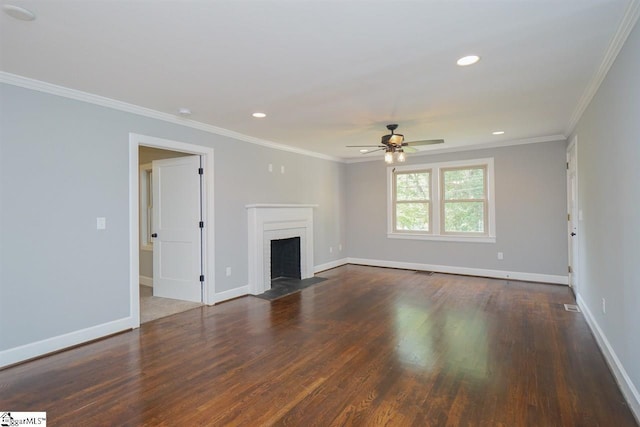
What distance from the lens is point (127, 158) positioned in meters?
3.59

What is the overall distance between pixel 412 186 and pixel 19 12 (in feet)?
20.5

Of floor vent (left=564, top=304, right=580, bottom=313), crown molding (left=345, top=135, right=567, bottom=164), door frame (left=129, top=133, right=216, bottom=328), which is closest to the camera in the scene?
door frame (left=129, top=133, right=216, bottom=328)

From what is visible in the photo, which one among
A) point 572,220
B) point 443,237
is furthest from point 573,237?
point 443,237

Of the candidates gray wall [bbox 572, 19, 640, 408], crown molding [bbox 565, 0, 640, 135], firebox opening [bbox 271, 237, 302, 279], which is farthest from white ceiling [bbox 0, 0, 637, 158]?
firebox opening [bbox 271, 237, 302, 279]

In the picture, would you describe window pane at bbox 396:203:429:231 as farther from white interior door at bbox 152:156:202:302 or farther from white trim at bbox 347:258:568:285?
white interior door at bbox 152:156:202:302

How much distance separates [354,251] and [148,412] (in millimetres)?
5864

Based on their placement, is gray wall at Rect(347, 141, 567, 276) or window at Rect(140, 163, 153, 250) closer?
gray wall at Rect(347, 141, 567, 276)

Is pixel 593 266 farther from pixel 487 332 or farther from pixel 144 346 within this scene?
pixel 144 346

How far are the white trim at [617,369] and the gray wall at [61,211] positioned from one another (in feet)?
14.5

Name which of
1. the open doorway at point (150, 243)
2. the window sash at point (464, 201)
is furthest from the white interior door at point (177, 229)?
the window sash at point (464, 201)

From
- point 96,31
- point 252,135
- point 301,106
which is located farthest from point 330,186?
point 96,31

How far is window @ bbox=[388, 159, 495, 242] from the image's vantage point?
6.13 meters

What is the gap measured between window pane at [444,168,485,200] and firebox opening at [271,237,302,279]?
3177mm

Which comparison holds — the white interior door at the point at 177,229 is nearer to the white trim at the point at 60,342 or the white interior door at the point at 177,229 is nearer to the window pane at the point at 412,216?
the white trim at the point at 60,342
